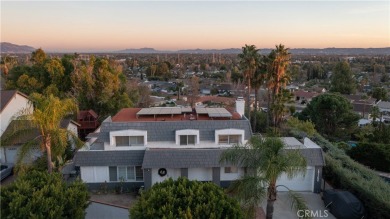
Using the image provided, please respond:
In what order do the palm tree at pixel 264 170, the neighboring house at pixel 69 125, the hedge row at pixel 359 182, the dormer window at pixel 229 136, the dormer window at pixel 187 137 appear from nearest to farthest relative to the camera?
1. the palm tree at pixel 264 170
2. the hedge row at pixel 359 182
3. the dormer window at pixel 187 137
4. the dormer window at pixel 229 136
5. the neighboring house at pixel 69 125

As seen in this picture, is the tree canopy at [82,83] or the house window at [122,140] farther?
the tree canopy at [82,83]

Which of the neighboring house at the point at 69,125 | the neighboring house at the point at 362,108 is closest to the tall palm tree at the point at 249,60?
the neighboring house at the point at 69,125

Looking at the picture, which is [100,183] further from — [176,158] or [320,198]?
[320,198]

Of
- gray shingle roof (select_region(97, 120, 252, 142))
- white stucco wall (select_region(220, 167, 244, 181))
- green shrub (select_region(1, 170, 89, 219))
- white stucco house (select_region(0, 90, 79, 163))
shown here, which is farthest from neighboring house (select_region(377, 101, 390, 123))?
green shrub (select_region(1, 170, 89, 219))

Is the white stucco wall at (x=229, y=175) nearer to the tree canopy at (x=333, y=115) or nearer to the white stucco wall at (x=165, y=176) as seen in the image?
the white stucco wall at (x=165, y=176)

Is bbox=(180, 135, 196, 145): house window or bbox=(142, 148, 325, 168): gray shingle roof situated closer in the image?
bbox=(142, 148, 325, 168): gray shingle roof

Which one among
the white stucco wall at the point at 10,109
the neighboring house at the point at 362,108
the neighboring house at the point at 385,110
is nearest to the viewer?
the white stucco wall at the point at 10,109

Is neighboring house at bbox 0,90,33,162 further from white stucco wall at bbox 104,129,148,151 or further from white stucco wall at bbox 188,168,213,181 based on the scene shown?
white stucco wall at bbox 188,168,213,181
